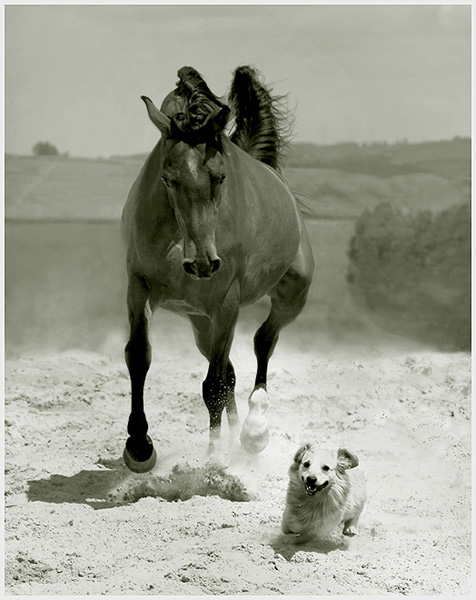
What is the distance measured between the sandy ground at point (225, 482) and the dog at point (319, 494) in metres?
0.10

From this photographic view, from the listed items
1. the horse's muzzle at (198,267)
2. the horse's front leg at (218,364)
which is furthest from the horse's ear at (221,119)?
the horse's front leg at (218,364)

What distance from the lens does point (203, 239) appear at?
4867 millimetres

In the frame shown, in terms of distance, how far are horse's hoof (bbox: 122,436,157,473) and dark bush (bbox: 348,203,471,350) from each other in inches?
155

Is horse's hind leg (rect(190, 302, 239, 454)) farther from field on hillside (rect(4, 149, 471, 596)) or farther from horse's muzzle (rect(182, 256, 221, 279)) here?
horse's muzzle (rect(182, 256, 221, 279))

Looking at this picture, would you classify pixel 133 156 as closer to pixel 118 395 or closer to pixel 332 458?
pixel 118 395

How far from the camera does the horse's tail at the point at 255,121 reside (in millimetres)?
6512

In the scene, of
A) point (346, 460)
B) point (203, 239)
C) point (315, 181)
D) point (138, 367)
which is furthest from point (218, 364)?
point (315, 181)

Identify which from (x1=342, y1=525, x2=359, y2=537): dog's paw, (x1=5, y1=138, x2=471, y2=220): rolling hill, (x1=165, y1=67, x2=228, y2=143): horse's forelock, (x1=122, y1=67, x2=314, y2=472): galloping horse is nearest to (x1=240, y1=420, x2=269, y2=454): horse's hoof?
(x1=122, y1=67, x2=314, y2=472): galloping horse

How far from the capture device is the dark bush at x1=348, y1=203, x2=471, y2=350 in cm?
931

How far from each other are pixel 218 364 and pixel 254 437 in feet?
1.45

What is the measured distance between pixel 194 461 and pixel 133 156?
154 inches

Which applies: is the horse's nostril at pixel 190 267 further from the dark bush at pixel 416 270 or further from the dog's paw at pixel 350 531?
the dark bush at pixel 416 270

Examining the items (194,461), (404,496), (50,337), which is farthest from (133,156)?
(404,496)

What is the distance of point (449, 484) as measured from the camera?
5902mm
